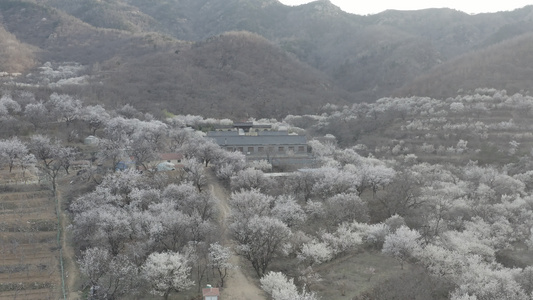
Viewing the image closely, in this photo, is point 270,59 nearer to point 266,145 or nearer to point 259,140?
point 259,140

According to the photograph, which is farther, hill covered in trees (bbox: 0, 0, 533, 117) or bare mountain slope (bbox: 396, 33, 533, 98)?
hill covered in trees (bbox: 0, 0, 533, 117)

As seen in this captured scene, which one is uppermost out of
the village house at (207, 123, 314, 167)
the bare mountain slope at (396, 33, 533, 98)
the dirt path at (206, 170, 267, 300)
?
the bare mountain slope at (396, 33, 533, 98)

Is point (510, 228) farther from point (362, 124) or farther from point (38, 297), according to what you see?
point (362, 124)

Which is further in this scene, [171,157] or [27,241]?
[171,157]

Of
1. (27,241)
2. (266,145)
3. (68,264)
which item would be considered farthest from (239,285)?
(266,145)

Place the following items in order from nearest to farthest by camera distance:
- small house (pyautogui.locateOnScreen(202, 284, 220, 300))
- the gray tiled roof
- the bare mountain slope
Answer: small house (pyautogui.locateOnScreen(202, 284, 220, 300)) → the gray tiled roof → the bare mountain slope

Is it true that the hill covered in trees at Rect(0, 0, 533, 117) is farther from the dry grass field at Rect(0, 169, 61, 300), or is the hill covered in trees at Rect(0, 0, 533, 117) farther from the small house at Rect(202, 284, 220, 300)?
the small house at Rect(202, 284, 220, 300)

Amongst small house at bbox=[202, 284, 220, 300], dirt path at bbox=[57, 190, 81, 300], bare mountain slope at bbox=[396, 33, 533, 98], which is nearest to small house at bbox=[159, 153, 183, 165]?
dirt path at bbox=[57, 190, 81, 300]

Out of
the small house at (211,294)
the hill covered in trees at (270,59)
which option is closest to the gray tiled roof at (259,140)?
the hill covered in trees at (270,59)

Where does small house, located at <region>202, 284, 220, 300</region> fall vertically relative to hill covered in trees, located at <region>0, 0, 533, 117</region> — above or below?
below

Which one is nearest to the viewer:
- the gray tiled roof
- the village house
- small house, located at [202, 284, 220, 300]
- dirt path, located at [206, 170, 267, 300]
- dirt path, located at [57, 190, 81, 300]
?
small house, located at [202, 284, 220, 300]
